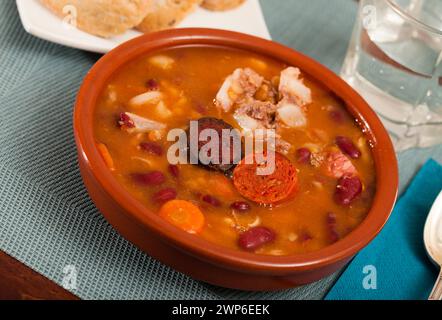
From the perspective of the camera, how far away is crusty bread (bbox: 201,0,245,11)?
3.31 meters

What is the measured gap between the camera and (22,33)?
122 inches

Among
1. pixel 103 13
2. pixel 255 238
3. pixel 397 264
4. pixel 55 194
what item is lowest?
pixel 397 264

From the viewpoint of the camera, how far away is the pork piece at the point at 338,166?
253cm

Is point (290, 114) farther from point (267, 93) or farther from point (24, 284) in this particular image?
point (24, 284)

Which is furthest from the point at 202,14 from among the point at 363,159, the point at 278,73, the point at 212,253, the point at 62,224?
the point at 212,253

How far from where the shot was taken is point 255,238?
87.0 inches

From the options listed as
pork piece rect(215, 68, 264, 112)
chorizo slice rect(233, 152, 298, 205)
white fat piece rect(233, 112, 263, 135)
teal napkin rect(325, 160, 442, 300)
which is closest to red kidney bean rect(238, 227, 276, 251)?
chorizo slice rect(233, 152, 298, 205)

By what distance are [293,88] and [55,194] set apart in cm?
100

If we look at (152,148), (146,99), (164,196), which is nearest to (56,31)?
(146,99)

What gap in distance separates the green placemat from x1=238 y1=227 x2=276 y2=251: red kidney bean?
0.85 ft

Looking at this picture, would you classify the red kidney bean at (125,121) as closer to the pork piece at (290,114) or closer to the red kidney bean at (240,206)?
the red kidney bean at (240,206)

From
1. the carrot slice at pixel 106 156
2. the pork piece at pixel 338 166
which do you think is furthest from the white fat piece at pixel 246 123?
the carrot slice at pixel 106 156

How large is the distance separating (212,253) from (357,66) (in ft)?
4.94
